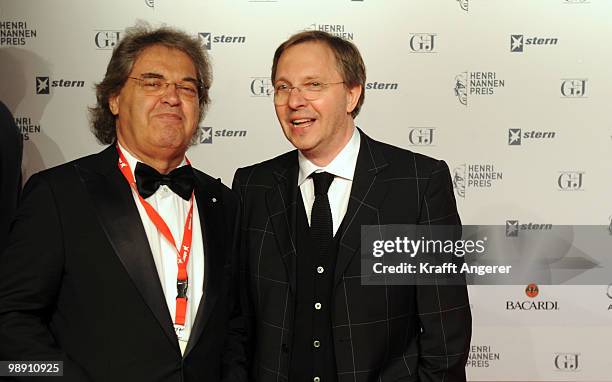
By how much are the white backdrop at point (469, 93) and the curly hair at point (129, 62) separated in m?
1.67

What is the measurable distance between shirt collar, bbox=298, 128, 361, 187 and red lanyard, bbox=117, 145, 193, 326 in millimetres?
465

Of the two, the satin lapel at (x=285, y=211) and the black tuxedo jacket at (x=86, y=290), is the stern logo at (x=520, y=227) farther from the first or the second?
the black tuxedo jacket at (x=86, y=290)

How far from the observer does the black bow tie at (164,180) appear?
2.35 metres

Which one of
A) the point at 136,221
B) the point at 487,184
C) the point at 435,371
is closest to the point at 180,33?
the point at 136,221

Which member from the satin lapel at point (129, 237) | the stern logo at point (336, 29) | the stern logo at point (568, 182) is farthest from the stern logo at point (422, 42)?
the satin lapel at point (129, 237)

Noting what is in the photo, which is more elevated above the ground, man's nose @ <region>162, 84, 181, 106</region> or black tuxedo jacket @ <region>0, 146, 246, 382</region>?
man's nose @ <region>162, 84, 181, 106</region>

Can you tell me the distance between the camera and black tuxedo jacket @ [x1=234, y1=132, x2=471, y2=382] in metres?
2.41

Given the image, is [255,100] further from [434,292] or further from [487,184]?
[434,292]

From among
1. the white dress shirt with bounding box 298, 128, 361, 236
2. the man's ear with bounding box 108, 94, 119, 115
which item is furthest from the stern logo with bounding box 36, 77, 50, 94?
the white dress shirt with bounding box 298, 128, 361, 236

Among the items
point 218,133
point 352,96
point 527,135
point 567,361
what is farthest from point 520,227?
point 352,96

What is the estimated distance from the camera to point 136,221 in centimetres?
227

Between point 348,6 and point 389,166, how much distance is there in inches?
75.8

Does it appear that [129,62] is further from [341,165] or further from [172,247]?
[341,165]

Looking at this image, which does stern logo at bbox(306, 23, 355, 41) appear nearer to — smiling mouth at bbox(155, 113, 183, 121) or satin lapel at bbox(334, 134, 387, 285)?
satin lapel at bbox(334, 134, 387, 285)
